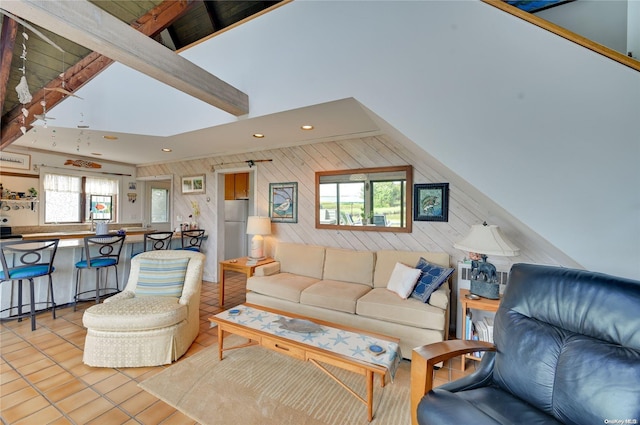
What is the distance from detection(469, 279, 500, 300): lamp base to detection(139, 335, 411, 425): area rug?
928 millimetres

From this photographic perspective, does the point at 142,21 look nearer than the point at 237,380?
No

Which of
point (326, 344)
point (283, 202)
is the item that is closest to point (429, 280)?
point (326, 344)

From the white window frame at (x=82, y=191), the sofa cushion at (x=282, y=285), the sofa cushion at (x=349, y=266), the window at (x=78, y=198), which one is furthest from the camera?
the window at (x=78, y=198)

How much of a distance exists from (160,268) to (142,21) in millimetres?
2843

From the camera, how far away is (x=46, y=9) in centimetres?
131

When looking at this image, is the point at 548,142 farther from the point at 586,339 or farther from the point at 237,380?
the point at 237,380

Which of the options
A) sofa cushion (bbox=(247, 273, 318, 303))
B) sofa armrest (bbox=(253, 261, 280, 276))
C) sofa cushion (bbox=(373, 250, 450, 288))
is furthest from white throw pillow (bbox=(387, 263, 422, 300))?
sofa armrest (bbox=(253, 261, 280, 276))

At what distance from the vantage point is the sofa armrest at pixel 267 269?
3444 mm

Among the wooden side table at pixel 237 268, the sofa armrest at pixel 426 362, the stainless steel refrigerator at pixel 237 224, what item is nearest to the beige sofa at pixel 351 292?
the wooden side table at pixel 237 268

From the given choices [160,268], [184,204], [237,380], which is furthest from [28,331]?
[184,204]

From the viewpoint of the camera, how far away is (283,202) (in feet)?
13.7

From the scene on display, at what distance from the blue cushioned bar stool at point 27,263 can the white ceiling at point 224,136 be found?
1413 mm

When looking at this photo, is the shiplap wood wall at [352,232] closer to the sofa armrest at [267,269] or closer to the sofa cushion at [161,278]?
the sofa armrest at [267,269]

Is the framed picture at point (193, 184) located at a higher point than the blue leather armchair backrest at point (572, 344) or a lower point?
higher
